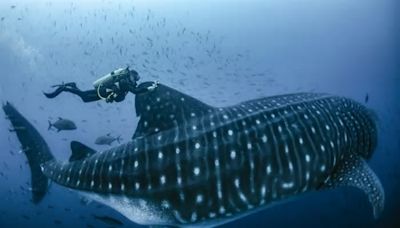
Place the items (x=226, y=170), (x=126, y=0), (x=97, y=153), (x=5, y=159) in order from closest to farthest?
(x=226, y=170)
(x=97, y=153)
(x=126, y=0)
(x=5, y=159)

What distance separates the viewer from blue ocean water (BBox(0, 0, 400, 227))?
11.2 feet

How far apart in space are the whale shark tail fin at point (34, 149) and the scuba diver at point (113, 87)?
372 mm

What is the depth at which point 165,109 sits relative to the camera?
3182mm

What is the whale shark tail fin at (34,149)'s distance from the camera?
3445 mm

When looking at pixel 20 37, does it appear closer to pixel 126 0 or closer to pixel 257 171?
pixel 126 0

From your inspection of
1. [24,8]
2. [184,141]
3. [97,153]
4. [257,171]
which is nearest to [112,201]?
[97,153]

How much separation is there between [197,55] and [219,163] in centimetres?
109

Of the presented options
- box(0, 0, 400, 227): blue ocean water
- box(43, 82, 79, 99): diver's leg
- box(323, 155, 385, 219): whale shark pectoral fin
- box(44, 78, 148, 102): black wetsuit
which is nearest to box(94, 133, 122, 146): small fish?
box(0, 0, 400, 227): blue ocean water

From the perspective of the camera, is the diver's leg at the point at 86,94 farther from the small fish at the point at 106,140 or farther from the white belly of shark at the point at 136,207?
the white belly of shark at the point at 136,207

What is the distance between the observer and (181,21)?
342 centimetres

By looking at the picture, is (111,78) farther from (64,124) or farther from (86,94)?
(64,124)

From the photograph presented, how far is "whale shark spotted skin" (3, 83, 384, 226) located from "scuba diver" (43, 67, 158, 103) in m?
0.33

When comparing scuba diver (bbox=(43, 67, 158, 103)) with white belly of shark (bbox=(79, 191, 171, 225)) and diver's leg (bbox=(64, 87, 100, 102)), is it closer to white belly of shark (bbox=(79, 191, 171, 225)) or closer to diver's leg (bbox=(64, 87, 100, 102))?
diver's leg (bbox=(64, 87, 100, 102))

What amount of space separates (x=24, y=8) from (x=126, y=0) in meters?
0.90
